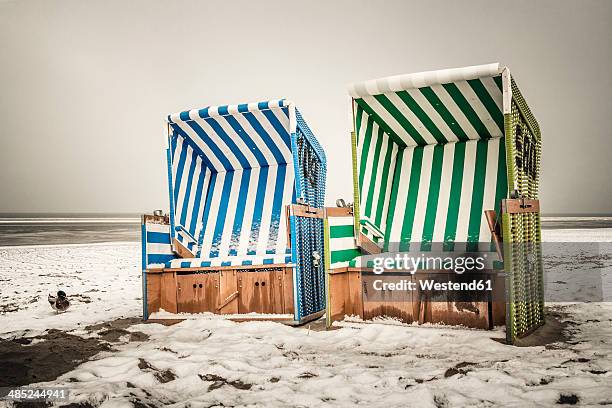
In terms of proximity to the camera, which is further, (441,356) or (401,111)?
(401,111)

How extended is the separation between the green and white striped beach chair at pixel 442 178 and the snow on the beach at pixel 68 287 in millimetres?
2659

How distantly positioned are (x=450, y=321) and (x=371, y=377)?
1434mm

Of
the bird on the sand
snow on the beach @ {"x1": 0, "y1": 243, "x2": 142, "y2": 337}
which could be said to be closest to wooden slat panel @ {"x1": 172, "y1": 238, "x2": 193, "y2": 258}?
snow on the beach @ {"x1": 0, "y1": 243, "x2": 142, "y2": 337}

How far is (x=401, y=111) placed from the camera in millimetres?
4457

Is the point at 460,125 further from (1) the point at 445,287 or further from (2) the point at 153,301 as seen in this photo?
(2) the point at 153,301

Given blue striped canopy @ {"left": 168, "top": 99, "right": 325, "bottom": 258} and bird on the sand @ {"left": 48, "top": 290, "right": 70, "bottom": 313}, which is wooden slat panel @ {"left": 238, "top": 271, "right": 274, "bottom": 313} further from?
bird on the sand @ {"left": 48, "top": 290, "right": 70, "bottom": 313}

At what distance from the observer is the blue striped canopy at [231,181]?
5117 millimetres

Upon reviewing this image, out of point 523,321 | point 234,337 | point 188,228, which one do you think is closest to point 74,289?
point 188,228

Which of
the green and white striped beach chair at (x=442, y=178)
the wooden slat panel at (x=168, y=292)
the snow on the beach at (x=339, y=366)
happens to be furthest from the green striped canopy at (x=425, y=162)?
the wooden slat panel at (x=168, y=292)

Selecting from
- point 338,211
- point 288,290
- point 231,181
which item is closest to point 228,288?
point 288,290

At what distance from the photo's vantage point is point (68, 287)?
7.05 metres

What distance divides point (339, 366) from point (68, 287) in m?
5.65

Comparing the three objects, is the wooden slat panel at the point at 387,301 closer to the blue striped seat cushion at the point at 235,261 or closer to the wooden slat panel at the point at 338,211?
the wooden slat panel at the point at 338,211

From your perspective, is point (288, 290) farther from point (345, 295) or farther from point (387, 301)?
point (387, 301)
